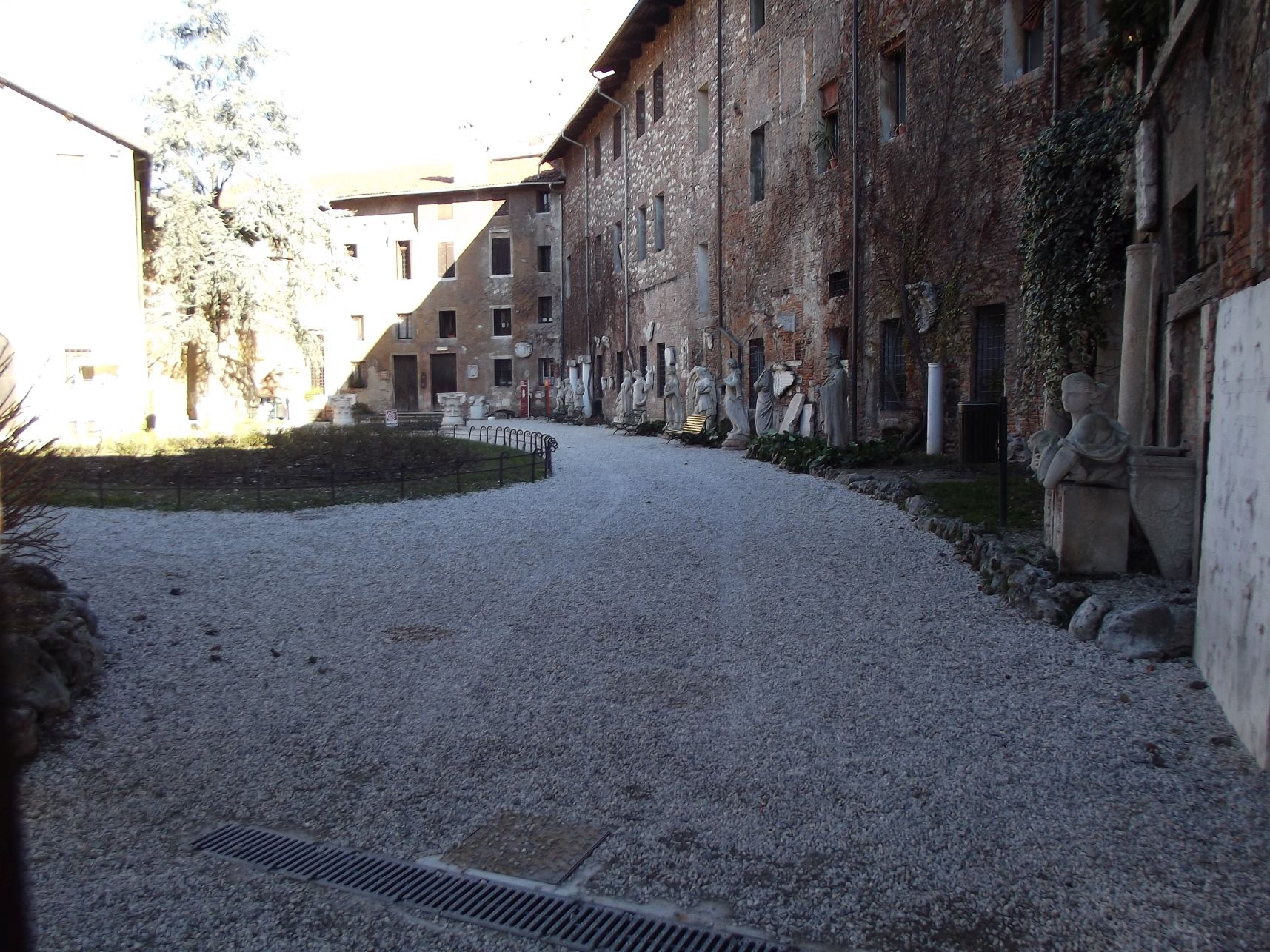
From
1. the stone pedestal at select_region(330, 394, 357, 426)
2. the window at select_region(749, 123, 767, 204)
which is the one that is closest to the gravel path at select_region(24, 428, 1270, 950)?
the window at select_region(749, 123, 767, 204)

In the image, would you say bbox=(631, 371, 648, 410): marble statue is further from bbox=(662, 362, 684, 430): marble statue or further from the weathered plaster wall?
the weathered plaster wall

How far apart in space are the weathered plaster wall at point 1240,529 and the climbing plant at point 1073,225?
18.9ft

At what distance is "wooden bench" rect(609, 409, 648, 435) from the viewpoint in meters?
26.5

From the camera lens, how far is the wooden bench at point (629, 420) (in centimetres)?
2653

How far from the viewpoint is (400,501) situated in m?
12.4

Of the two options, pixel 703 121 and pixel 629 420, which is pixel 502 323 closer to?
pixel 629 420

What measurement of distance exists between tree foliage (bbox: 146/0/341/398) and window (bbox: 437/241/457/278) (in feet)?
35.2

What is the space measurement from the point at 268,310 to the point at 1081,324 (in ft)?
77.7

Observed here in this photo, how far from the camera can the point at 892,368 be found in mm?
17156

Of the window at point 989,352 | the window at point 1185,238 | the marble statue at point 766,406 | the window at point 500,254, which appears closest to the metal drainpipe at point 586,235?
the window at point 500,254

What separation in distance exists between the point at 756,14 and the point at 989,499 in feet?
50.0

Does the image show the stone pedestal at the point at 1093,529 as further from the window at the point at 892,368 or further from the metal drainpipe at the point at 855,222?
the metal drainpipe at the point at 855,222

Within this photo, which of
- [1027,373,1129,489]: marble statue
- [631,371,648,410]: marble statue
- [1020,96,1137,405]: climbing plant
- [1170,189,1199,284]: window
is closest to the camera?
[1027,373,1129,489]: marble statue

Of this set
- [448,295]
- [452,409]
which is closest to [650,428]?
[452,409]
